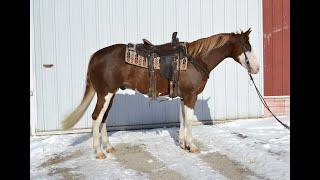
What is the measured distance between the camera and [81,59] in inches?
235

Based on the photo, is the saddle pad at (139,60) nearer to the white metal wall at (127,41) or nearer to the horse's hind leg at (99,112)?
the horse's hind leg at (99,112)

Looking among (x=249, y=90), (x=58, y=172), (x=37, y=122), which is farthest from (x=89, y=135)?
(x=249, y=90)

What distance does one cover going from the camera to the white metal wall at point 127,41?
5852 millimetres

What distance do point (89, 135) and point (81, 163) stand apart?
166 centimetres

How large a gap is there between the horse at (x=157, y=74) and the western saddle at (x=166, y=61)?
0.08 m

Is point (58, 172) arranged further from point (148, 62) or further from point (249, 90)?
point (249, 90)

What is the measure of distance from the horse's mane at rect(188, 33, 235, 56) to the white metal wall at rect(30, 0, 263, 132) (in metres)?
1.85

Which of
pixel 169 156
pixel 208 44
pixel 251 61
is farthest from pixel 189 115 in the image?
pixel 251 61

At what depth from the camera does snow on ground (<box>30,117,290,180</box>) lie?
3.72m

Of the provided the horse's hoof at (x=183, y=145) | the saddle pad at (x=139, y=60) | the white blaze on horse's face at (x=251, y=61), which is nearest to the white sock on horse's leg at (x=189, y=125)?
the horse's hoof at (x=183, y=145)

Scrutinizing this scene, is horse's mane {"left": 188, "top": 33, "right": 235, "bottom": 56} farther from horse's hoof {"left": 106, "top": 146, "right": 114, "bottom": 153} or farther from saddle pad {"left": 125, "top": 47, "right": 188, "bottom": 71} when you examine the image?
horse's hoof {"left": 106, "top": 146, "right": 114, "bottom": 153}

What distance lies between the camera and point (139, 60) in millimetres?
4461

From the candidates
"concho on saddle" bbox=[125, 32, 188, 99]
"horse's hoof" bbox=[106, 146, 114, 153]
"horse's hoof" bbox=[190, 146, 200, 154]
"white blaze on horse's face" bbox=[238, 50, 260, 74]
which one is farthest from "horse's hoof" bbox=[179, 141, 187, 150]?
"white blaze on horse's face" bbox=[238, 50, 260, 74]
